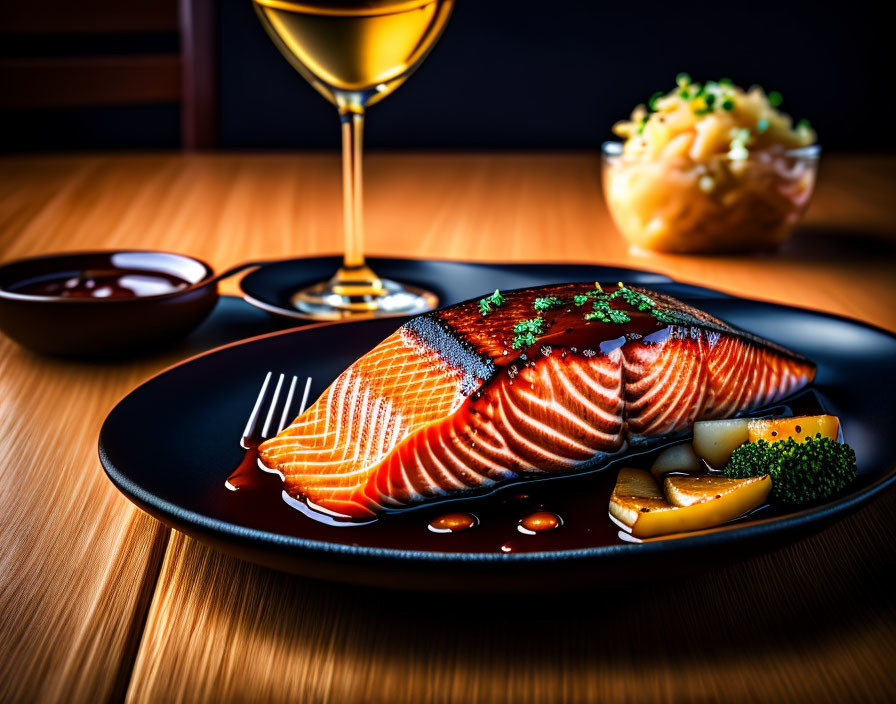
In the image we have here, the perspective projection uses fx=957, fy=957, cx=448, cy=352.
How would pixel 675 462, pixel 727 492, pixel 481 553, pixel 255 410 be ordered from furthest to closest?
pixel 255 410, pixel 675 462, pixel 727 492, pixel 481 553

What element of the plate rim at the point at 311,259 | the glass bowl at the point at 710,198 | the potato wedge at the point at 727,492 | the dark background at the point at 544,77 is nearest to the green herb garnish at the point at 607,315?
the potato wedge at the point at 727,492

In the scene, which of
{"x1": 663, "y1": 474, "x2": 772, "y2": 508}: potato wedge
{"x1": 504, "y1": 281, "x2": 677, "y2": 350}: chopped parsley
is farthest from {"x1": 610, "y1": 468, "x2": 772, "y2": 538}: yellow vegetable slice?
{"x1": 504, "y1": 281, "x2": 677, "y2": 350}: chopped parsley

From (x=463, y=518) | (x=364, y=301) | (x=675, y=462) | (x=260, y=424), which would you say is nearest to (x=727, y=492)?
(x=675, y=462)

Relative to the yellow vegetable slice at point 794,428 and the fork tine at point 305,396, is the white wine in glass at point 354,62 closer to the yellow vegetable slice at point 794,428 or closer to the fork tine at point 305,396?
the fork tine at point 305,396

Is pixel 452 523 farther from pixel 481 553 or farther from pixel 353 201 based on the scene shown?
pixel 353 201

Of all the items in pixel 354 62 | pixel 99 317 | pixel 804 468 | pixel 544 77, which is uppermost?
pixel 354 62

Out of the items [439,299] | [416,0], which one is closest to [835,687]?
[439,299]

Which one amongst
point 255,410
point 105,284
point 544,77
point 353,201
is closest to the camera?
point 255,410
